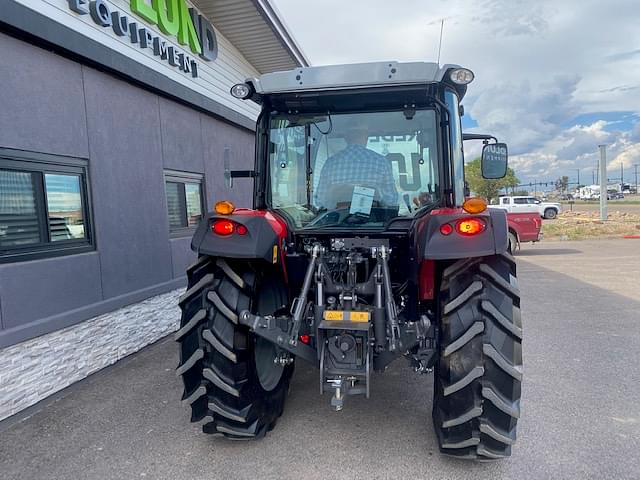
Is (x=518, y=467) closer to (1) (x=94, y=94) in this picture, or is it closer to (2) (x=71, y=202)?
(2) (x=71, y=202)

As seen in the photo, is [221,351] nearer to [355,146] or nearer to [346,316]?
[346,316]

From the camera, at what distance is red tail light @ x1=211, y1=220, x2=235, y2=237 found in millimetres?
2936

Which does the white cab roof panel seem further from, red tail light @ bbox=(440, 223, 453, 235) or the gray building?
the gray building

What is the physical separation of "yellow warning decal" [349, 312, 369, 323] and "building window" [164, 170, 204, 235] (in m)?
4.55

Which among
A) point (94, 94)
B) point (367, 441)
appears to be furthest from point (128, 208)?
point (367, 441)

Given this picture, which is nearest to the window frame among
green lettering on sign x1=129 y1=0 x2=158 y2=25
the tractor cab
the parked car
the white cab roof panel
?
green lettering on sign x1=129 y1=0 x2=158 y2=25

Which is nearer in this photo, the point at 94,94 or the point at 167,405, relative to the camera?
the point at 167,405

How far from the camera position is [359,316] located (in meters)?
2.77

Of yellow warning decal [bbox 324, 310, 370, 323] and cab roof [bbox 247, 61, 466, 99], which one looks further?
cab roof [bbox 247, 61, 466, 99]

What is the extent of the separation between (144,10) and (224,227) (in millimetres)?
4580

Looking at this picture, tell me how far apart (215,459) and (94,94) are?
4.16m

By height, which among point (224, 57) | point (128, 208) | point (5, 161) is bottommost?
point (128, 208)

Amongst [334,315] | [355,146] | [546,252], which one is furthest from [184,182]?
[546,252]

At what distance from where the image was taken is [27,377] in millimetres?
→ 3893
